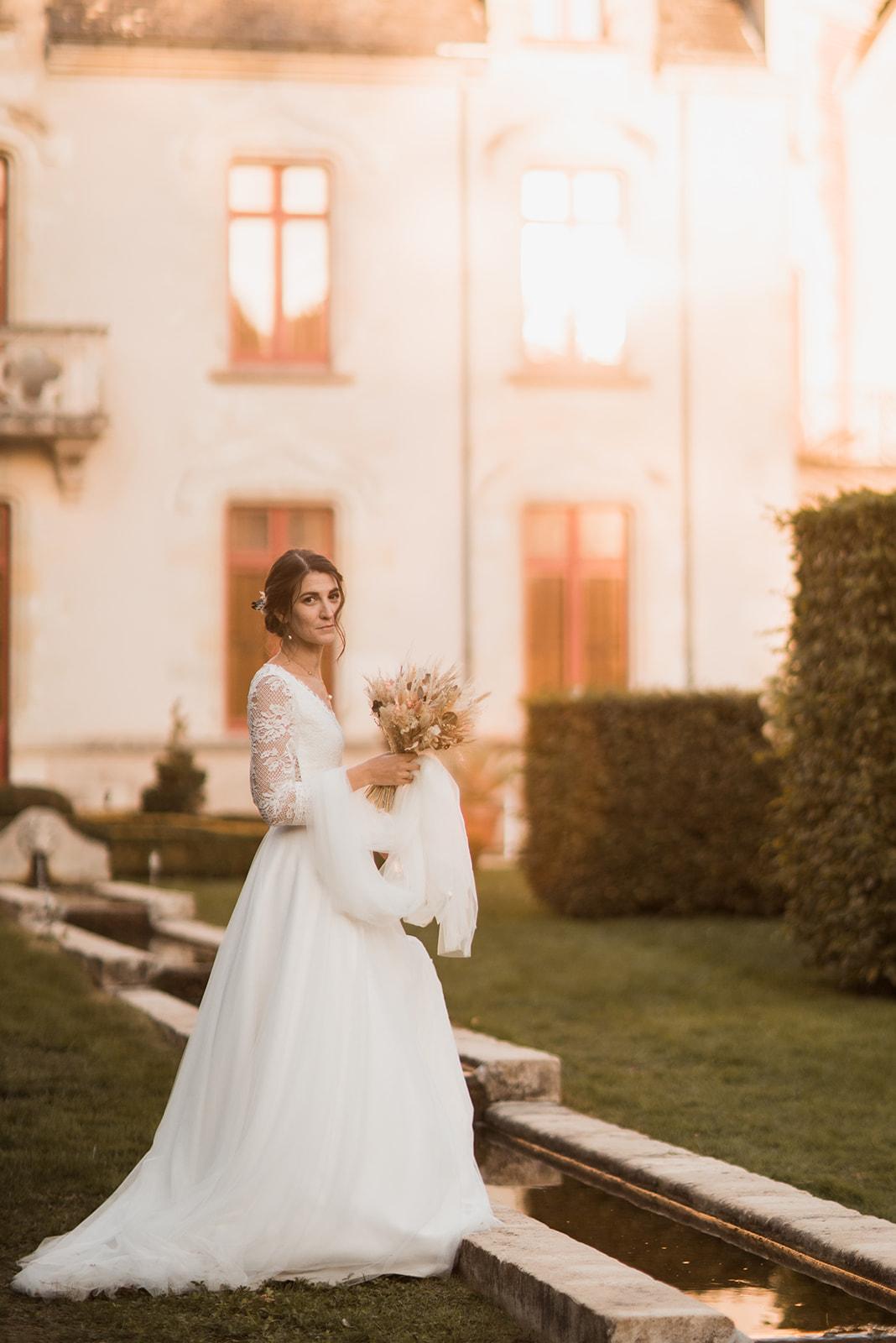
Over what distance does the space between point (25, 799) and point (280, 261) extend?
21.9ft

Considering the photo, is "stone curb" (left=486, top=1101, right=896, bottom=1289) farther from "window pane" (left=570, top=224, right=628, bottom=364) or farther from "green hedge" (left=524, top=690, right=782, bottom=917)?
"window pane" (left=570, top=224, right=628, bottom=364)

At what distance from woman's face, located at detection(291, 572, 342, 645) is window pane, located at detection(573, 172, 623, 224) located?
16.5m

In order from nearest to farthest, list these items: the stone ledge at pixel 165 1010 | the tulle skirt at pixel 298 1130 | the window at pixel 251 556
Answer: the tulle skirt at pixel 298 1130, the stone ledge at pixel 165 1010, the window at pixel 251 556

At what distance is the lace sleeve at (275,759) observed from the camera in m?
5.05

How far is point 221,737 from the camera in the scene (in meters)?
20.0

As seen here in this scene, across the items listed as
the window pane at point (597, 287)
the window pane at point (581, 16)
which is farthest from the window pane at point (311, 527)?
the window pane at point (581, 16)

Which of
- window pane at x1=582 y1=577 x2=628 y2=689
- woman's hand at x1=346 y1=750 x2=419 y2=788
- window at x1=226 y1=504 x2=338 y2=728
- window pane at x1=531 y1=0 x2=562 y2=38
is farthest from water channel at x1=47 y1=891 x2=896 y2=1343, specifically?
window pane at x1=531 y1=0 x2=562 y2=38

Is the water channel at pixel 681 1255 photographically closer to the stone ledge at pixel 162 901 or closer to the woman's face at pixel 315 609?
the woman's face at pixel 315 609

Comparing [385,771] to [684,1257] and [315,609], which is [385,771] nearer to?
[315,609]

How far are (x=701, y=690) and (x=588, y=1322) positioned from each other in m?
10.4

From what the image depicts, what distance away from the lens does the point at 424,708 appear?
5.02m

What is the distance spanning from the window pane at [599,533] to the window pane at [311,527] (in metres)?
2.75

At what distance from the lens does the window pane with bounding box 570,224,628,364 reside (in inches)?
825

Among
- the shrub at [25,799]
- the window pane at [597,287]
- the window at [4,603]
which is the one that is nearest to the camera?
the shrub at [25,799]
